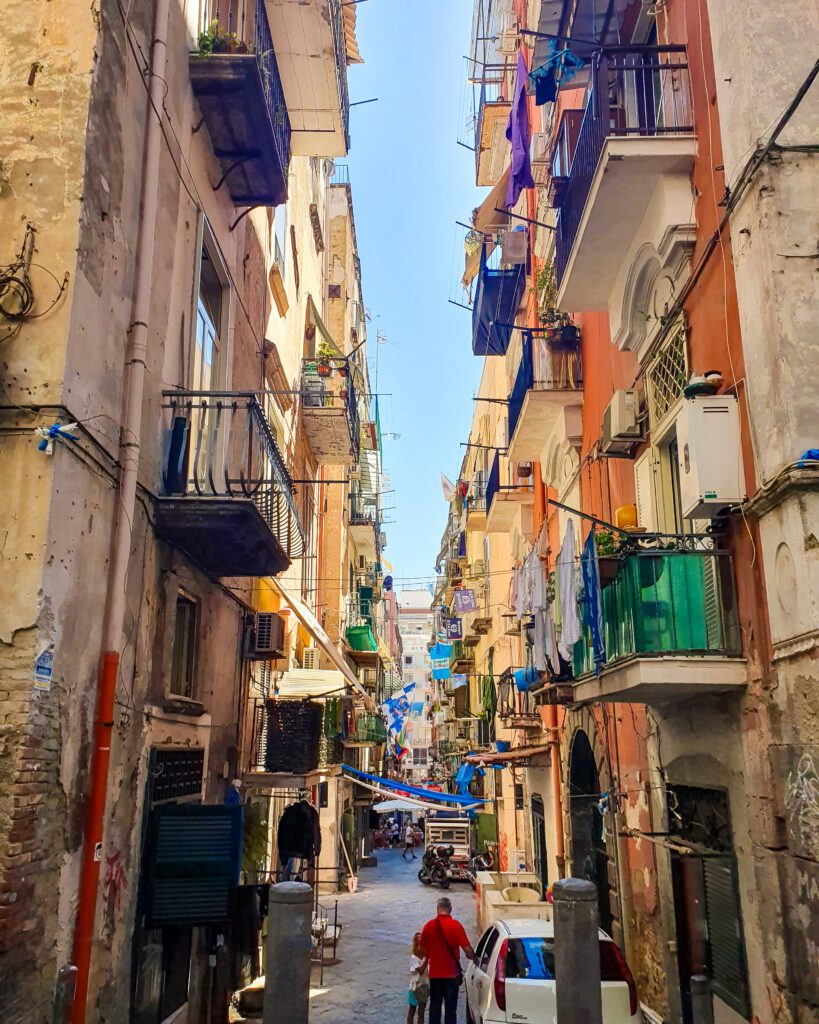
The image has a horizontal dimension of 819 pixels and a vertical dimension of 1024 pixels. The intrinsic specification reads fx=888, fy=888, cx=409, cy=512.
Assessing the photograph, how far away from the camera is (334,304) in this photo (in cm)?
3231

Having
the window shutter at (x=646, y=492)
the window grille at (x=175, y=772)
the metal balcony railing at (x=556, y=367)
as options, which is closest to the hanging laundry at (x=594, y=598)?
the window shutter at (x=646, y=492)

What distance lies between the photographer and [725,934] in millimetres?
8078

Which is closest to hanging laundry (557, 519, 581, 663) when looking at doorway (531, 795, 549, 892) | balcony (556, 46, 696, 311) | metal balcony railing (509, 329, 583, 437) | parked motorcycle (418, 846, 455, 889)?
balcony (556, 46, 696, 311)

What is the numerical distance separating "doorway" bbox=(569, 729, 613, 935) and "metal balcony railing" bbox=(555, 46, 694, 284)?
8666 mm

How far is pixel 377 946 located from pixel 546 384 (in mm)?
10875

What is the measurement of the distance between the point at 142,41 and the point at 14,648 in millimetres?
5667

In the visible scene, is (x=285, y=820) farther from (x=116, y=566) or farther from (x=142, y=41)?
(x=142, y=41)

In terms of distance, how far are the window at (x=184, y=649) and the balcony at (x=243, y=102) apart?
5187mm

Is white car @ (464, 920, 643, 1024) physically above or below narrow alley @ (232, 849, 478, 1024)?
above

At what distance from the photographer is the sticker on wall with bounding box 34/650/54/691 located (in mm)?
5844

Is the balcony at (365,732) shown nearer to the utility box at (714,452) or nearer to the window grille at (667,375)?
the window grille at (667,375)

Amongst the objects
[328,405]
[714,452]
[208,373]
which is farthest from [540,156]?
[714,452]

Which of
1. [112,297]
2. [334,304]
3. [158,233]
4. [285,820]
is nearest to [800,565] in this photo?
[112,297]

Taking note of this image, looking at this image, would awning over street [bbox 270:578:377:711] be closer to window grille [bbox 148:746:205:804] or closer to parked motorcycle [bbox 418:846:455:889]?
window grille [bbox 148:746:205:804]
